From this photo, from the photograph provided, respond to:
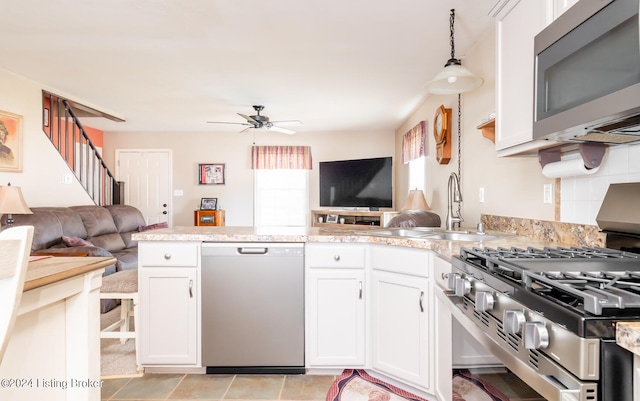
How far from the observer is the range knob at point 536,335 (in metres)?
0.77

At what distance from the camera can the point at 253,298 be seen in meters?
2.10

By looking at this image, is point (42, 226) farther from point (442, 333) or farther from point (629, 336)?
point (629, 336)

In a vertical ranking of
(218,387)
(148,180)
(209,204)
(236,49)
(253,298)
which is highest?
(236,49)

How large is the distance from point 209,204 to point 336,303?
4.85 m

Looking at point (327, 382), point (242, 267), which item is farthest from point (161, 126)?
point (327, 382)

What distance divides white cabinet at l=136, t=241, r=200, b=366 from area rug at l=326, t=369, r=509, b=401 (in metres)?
0.90

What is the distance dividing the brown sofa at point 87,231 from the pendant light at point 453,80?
339cm

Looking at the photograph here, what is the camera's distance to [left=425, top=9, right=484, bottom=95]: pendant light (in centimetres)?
195

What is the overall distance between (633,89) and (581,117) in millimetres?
179

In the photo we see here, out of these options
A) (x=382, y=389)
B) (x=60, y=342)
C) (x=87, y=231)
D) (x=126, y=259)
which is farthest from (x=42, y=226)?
(x=382, y=389)

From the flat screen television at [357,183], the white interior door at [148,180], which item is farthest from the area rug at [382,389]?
the white interior door at [148,180]

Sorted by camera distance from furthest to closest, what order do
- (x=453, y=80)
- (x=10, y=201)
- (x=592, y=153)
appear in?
1. (x=10, y=201)
2. (x=453, y=80)
3. (x=592, y=153)

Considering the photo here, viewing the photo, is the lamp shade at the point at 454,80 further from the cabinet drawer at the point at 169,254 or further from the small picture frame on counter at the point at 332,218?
the small picture frame on counter at the point at 332,218

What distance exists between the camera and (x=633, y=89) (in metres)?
0.85
